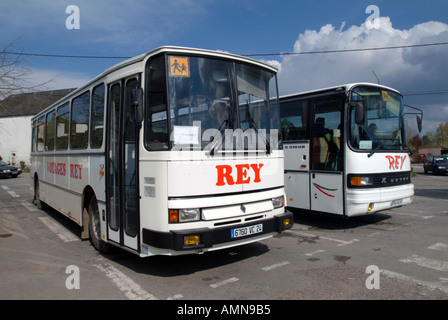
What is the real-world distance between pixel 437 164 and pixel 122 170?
29.0 m

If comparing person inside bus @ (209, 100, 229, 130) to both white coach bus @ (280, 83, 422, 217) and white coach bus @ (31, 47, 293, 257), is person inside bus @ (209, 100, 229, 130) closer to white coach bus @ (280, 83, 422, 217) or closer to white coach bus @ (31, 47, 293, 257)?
white coach bus @ (31, 47, 293, 257)

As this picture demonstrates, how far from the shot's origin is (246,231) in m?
4.85

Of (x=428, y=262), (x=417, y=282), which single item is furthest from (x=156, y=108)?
(x=428, y=262)

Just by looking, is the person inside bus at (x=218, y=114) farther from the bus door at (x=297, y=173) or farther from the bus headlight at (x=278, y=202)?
the bus door at (x=297, y=173)

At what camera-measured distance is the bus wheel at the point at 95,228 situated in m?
6.07

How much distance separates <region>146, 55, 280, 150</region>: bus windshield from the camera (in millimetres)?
4492

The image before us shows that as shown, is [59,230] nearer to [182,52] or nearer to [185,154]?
[185,154]

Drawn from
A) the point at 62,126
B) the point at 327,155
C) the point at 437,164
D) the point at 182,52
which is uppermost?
the point at 182,52

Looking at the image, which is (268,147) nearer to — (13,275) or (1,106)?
(13,275)

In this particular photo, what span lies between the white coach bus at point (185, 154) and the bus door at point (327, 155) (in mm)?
2353

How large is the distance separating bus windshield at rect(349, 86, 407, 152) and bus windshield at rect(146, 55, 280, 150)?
111 inches

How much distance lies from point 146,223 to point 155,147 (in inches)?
40.4

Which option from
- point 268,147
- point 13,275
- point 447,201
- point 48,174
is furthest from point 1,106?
point 447,201

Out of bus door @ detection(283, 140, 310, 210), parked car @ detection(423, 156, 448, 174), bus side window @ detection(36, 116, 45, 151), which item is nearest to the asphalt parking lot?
bus door @ detection(283, 140, 310, 210)
